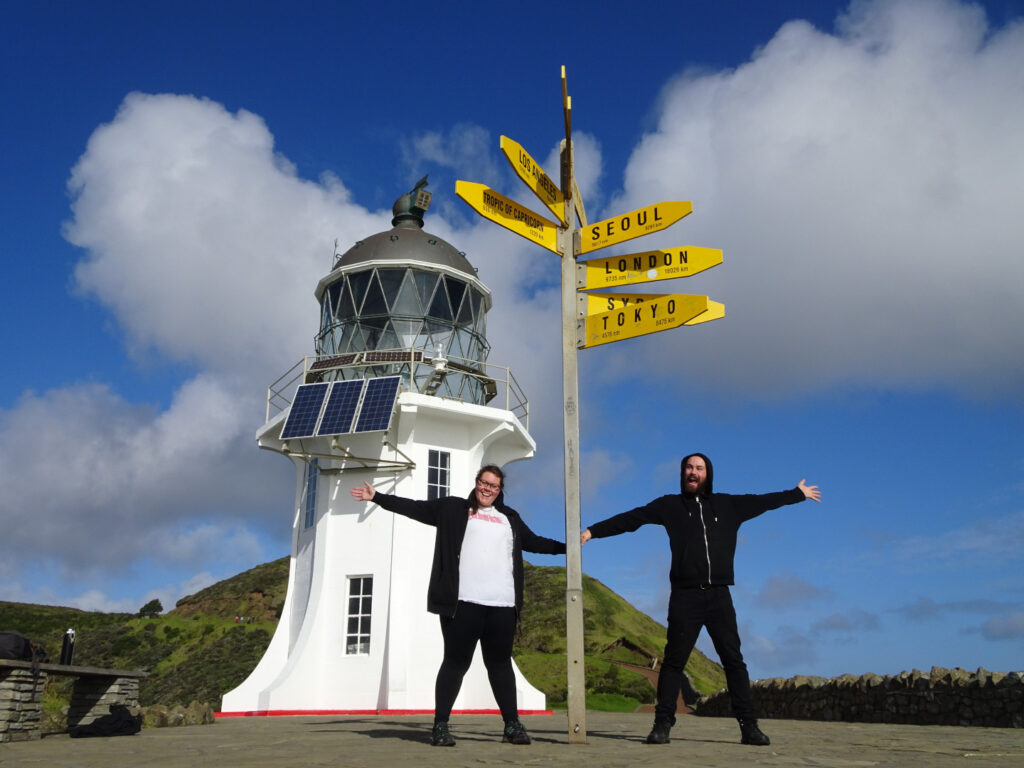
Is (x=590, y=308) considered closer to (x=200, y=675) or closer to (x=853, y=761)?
(x=853, y=761)

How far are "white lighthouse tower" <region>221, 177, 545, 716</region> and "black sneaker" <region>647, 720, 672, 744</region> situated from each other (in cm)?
967

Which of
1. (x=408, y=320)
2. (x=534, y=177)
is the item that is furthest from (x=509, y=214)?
(x=408, y=320)

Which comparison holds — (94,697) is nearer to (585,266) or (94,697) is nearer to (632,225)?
(585,266)

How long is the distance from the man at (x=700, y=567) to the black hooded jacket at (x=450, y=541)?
0.44 meters

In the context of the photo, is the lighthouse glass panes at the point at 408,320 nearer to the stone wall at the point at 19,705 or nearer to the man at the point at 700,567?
the stone wall at the point at 19,705

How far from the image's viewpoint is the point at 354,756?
4.88 meters

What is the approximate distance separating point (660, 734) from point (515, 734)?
96 centimetres

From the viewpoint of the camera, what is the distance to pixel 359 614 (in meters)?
15.8

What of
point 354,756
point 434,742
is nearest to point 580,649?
point 434,742

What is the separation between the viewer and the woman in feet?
19.7

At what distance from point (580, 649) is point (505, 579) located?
0.70 meters

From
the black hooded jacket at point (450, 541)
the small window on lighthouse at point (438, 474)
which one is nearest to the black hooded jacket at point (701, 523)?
the black hooded jacket at point (450, 541)

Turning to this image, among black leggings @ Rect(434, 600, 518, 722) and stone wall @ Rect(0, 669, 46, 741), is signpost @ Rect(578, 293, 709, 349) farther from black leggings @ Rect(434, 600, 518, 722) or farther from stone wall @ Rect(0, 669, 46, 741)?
stone wall @ Rect(0, 669, 46, 741)

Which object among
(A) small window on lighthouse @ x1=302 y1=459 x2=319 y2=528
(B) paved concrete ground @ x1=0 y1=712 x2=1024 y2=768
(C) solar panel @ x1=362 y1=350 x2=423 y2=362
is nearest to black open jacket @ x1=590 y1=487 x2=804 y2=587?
(B) paved concrete ground @ x1=0 y1=712 x2=1024 y2=768
